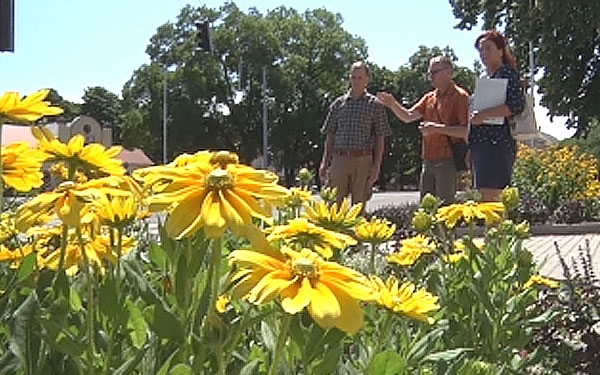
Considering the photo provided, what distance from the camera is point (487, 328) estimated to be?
182 cm

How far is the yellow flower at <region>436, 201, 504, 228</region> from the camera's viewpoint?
1970 millimetres

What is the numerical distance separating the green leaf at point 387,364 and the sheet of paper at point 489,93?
3402 millimetres

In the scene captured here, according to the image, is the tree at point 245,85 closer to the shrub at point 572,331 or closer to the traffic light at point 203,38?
the traffic light at point 203,38

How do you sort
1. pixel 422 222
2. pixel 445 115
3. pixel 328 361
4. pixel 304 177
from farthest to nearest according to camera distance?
pixel 445 115 → pixel 304 177 → pixel 422 222 → pixel 328 361

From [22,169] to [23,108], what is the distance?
105 mm

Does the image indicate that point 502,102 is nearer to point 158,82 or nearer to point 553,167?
point 553,167

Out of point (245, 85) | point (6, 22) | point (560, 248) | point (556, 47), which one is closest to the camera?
point (6, 22)

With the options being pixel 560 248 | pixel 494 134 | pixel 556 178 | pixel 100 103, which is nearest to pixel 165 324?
pixel 494 134

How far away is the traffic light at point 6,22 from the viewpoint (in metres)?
5.00

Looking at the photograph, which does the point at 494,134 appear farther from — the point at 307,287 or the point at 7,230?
the point at 307,287

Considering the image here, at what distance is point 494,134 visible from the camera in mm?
4512

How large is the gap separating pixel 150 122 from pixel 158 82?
222 centimetres

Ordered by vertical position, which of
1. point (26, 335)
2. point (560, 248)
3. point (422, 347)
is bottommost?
point (560, 248)

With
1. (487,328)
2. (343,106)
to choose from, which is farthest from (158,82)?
(487,328)
